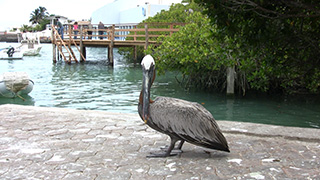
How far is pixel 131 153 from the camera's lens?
16.0 feet

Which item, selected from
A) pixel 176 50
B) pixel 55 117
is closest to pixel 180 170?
pixel 55 117

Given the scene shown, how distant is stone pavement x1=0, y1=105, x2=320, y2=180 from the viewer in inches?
162

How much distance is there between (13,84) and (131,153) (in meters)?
10.0

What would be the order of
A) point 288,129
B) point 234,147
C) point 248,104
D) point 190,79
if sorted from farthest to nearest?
point 190,79, point 248,104, point 288,129, point 234,147

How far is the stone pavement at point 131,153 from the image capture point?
4.11 metres

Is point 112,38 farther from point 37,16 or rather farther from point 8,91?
point 37,16

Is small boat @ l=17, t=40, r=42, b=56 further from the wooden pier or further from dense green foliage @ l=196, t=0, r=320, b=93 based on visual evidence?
dense green foliage @ l=196, t=0, r=320, b=93

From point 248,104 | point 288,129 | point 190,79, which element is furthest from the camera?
point 190,79

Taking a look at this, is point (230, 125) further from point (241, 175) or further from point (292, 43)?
point (241, 175)

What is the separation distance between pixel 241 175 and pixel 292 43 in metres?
2.62

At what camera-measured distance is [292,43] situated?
219 inches

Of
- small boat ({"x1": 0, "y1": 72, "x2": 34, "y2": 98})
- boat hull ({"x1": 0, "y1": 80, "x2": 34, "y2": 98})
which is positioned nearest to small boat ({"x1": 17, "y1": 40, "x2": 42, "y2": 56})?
boat hull ({"x1": 0, "y1": 80, "x2": 34, "y2": 98})

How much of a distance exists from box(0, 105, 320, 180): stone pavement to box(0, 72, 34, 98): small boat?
22.8 feet

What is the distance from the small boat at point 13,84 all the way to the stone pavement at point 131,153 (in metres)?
6.94
